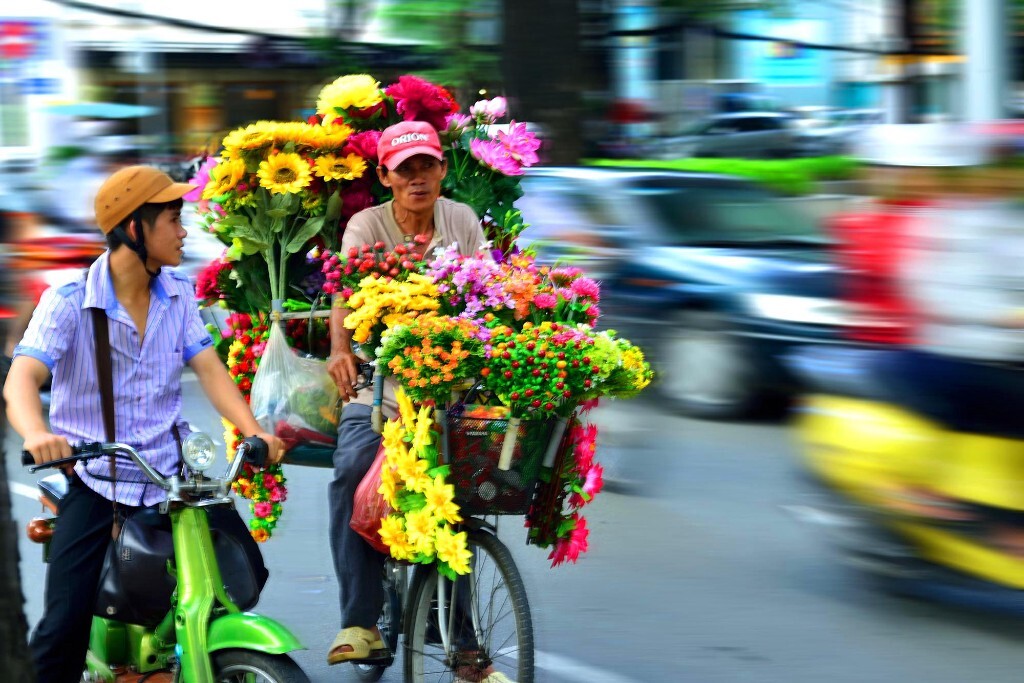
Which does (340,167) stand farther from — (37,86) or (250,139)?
(37,86)

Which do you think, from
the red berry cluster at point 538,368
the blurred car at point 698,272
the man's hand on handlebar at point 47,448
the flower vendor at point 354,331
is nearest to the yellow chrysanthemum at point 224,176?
the flower vendor at point 354,331

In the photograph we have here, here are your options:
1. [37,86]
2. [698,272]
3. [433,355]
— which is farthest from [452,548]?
[37,86]

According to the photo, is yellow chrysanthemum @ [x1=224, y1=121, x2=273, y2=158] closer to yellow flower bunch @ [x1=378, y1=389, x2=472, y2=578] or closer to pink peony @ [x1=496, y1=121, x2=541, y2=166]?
pink peony @ [x1=496, y1=121, x2=541, y2=166]

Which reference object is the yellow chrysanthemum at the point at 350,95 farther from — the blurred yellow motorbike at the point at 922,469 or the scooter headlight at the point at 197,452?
the blurred yellow motorbike at the point at 922,469

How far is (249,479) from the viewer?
212 inches

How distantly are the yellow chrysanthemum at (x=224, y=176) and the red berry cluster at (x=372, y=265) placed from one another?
0.83 metres

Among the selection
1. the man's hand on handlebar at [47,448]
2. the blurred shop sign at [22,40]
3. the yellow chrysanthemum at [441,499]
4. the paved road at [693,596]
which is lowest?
the paved road at [693,596]

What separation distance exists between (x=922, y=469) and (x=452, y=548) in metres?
2.28

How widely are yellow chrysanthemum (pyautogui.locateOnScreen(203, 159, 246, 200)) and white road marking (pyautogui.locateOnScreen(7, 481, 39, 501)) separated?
396cm

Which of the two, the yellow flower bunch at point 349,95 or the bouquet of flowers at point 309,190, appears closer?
the bouquet of flowers at point 309,190

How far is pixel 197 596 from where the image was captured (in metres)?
3.72

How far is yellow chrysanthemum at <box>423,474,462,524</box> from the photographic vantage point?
4.23 meters

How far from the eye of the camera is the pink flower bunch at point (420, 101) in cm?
535

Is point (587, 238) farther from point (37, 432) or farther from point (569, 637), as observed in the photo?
point (37, 432)
